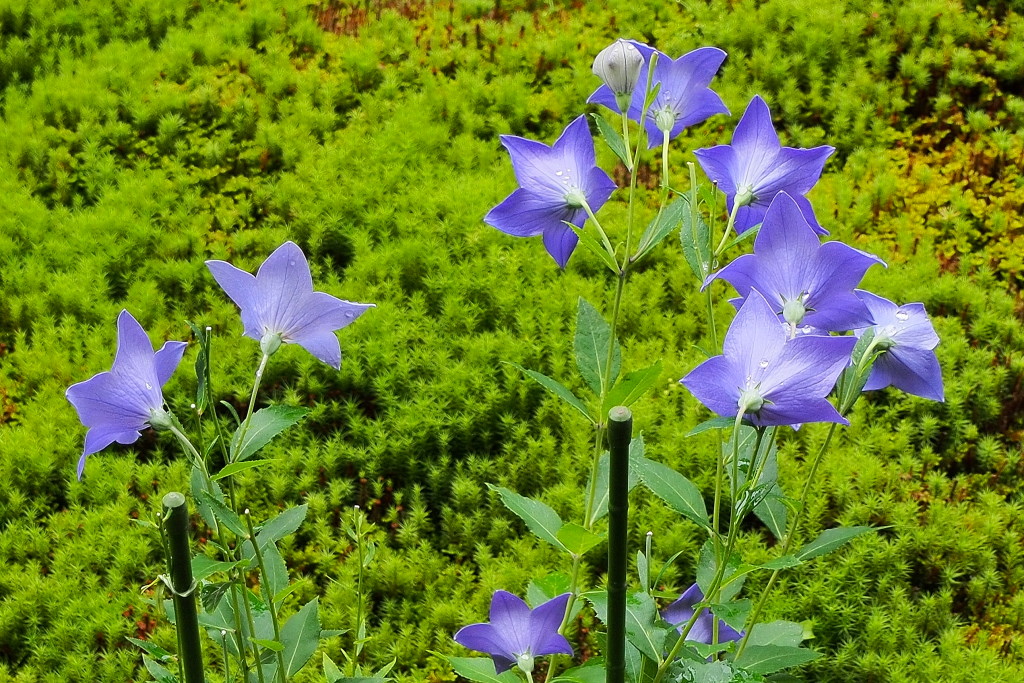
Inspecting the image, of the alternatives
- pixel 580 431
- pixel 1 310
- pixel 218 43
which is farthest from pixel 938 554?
pixel 218 43

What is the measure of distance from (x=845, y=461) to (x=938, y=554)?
1.24ft

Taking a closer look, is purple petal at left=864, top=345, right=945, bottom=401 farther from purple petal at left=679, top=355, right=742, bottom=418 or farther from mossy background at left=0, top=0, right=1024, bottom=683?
mossy background at left=0, top=0, right=1024, bottom=683

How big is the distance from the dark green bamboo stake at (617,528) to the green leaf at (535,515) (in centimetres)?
28

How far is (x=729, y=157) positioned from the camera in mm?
1372

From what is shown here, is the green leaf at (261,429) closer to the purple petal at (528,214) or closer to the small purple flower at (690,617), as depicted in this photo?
the purple petal at (528,214)

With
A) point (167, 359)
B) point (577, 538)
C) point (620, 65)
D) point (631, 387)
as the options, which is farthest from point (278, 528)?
point (620, 65)

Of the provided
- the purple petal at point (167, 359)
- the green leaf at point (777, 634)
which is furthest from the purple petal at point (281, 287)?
the green leaf at point (777, 634)

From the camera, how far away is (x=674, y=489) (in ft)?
4.14

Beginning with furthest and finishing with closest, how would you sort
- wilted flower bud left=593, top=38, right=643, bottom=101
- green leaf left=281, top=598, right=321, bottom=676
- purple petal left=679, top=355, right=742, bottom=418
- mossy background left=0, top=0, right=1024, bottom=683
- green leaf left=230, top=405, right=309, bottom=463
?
mossy background left=0, top=0, right=1024, bottom=683 → green leaf left=281, top=598, right=321, bottom=676 → wilted flower bud left=593, top=38, right=643, bottom=101 → green leaf left=230, top=405, right=309, bottom=463 → purple petal left=679, top=355, right=742, bottom=418

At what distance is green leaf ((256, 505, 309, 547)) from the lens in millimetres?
1431

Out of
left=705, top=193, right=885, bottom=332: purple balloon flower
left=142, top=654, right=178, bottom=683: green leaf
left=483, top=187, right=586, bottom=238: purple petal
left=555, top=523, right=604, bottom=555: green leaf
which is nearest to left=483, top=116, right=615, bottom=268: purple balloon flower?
left=483, top=187, right=586, bottom=238: purple petal

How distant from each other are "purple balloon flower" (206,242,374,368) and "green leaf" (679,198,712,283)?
437 millimetres

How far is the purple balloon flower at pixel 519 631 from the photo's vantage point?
1378 mm

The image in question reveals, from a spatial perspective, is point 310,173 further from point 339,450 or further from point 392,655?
point 392,655
